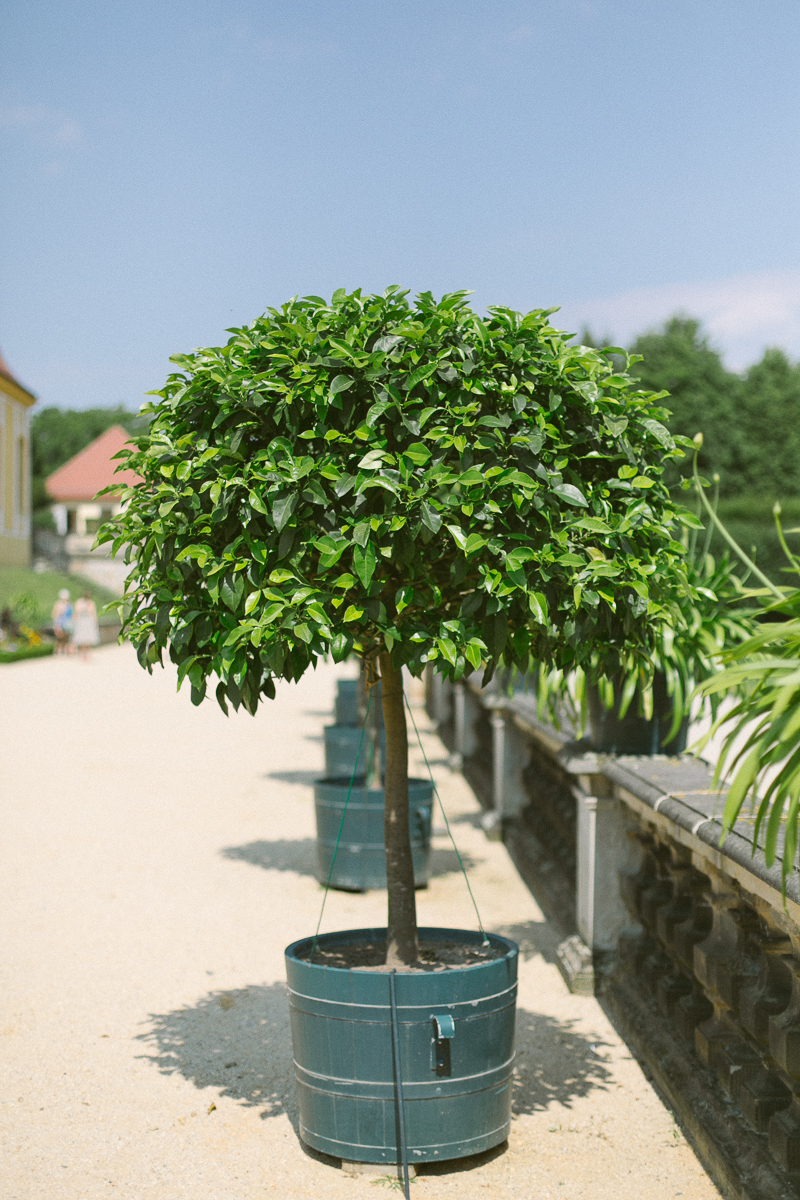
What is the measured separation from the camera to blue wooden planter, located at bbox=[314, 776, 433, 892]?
22.4ft

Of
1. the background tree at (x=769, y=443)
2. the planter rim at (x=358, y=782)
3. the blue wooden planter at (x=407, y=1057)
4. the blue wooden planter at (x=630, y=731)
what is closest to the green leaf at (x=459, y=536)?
the blue wooden planter at (x=407, y=1057)

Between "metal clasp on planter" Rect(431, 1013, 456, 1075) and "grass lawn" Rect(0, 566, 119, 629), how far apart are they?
24862mm

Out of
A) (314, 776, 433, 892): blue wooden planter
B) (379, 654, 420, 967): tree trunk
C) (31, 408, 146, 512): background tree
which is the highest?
(31, 408, 146, 512): background tree

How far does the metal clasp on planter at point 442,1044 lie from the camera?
3.20 m

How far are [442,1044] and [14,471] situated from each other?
151 feet

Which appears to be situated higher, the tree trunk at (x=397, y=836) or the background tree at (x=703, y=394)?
the background tree at (x=703, y=394)

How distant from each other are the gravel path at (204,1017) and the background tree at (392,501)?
154 cm

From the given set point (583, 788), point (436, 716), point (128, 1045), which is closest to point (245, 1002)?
point (128, 1045)

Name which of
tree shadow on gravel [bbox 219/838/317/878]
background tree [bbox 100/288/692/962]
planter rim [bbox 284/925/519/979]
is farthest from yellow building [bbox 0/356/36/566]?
background tree [bbox 100/288/692/962]

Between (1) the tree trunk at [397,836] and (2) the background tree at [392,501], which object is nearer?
(2) the background tree at [392,501]

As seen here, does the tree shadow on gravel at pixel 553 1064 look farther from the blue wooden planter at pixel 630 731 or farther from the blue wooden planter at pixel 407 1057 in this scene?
the blue wooden planter at pixel 630 731

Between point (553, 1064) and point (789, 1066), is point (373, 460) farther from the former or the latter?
point (553, 1064)

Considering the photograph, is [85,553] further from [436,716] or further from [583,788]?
[583,788]

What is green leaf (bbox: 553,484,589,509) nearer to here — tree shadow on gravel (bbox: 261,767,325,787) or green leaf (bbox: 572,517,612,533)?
green leaf (bbox: 572,517,612,533)
